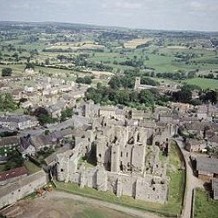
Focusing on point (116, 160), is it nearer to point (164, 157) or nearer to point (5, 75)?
point (164, 157)

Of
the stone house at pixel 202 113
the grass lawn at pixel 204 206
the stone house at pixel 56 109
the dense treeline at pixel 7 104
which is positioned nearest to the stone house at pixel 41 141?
the stone house at pixel 56 109

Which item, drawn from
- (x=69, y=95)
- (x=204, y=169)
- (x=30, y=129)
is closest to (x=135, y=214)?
(x=204, y=169)

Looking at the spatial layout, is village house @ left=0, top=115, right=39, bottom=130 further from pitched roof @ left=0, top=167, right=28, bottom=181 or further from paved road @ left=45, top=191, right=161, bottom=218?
paved road @ left=45, top=191, right=161, bottom=218

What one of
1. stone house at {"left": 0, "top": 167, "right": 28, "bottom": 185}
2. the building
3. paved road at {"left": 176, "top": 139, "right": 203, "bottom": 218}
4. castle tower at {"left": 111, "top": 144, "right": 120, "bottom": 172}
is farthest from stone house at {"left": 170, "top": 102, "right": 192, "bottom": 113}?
stone house at {"left": 0, "top": 167, "right": 28, "bottom": 185}

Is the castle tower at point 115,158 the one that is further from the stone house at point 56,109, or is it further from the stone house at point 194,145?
the stone house at point 56,109

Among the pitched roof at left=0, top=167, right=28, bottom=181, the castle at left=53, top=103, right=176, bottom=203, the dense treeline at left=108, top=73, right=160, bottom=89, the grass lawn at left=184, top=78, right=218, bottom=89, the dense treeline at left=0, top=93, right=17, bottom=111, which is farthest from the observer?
the grass lawn at left=184, top=78, right=218, bottom=89

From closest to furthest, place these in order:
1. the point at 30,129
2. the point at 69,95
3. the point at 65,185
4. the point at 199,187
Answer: the point at 65,185
the point at 199,187
the point at 30,129
the point at 69,95
